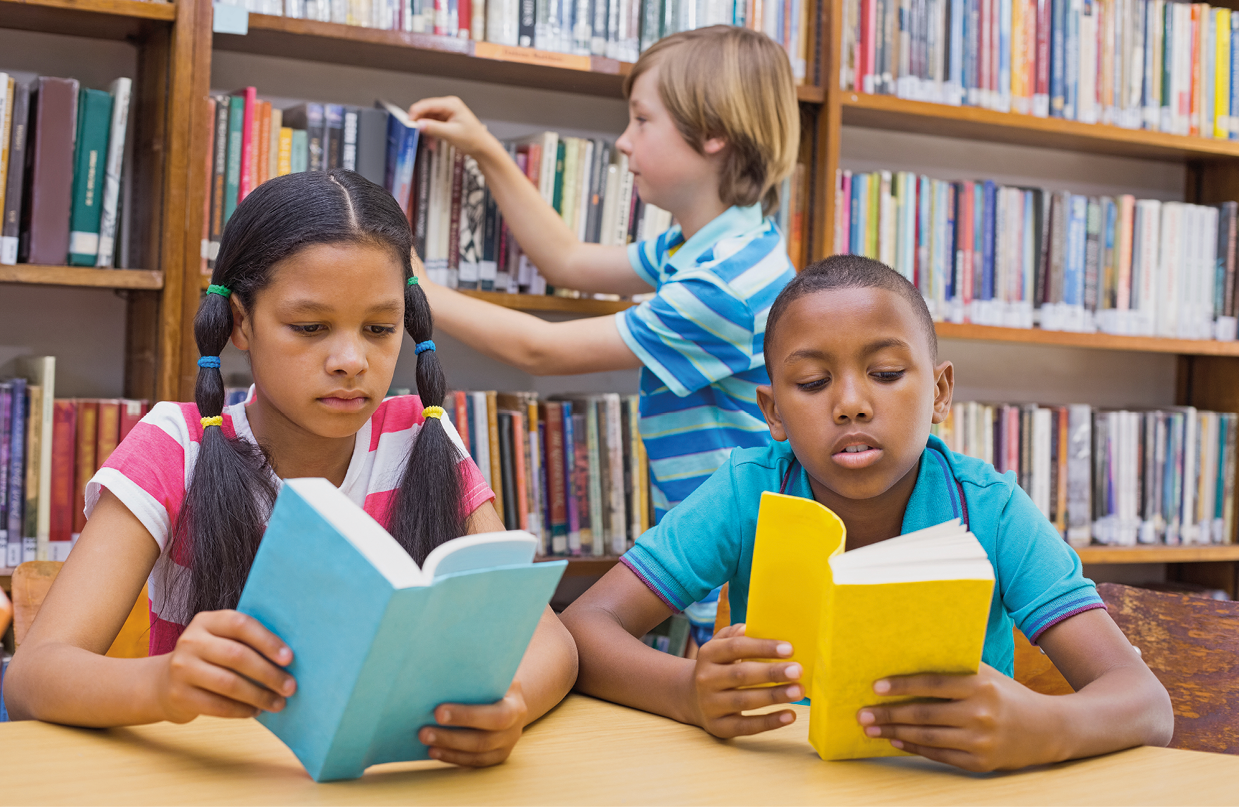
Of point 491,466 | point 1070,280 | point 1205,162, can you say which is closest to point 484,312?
point 491,466

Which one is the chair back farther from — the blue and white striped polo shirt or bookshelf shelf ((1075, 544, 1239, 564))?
bookshelf shelf ((1075, 544, 1239, 564))

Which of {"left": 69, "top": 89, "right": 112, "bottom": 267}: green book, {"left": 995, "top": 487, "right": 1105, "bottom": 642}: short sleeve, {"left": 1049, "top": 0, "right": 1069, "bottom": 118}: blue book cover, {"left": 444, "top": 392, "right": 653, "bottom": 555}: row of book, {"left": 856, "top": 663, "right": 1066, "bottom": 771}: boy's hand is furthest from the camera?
{"left": 1049, "top": 0, "right": 1069, "bottom": 118}: blue book cover

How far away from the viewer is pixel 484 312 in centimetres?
172

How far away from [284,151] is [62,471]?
65cm

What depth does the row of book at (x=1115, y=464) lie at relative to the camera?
7.82 ft

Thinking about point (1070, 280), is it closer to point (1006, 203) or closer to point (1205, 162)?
point (1006, 203)

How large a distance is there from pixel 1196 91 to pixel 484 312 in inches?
73.1

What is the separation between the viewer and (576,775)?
0.70 m

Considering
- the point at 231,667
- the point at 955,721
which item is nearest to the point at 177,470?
the point at 231,667

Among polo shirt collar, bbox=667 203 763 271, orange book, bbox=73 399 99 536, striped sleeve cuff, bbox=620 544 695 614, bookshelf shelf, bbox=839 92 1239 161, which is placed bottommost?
striped sleeve cuff, bbox=620 544 695 614

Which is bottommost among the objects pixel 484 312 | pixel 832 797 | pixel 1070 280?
pixel 832 797

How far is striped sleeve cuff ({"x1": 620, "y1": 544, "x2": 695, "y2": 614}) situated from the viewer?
1.03 m

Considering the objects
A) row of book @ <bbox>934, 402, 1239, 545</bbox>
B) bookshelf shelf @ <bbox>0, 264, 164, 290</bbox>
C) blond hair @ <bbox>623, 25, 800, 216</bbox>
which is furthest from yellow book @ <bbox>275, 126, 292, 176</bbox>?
row of book @ <bbox>934, 402, 1239, 545</bbox>

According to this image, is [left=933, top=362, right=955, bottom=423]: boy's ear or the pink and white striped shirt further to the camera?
[left=933, top=362, right=955, bottom=423]: boy's ear
